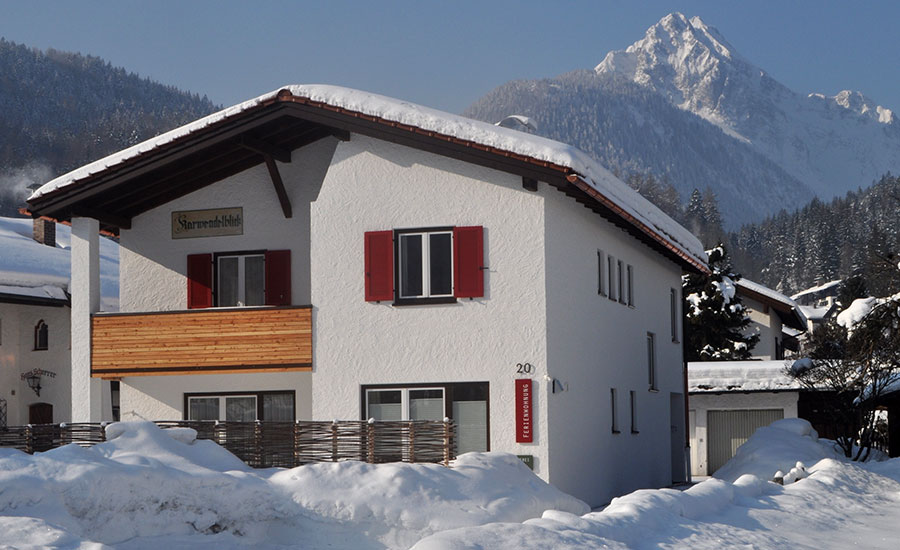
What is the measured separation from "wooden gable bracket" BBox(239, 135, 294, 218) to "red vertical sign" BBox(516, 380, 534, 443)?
6196 millimetres

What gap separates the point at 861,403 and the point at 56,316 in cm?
2240

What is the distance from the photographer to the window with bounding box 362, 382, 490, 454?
2122 centimetres

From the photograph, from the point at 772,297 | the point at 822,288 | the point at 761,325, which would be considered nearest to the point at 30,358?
the point at 772,297

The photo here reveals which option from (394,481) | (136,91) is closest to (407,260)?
(394,481)

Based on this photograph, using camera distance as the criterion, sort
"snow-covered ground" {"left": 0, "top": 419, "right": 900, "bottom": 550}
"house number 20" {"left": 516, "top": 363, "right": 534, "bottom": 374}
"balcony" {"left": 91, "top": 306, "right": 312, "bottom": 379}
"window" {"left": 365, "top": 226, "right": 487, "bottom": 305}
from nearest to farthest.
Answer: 1. "snow-covered ground" {"left": 0, "top": 419, "right": 900, "bottom": 550}
2. "house number 20" {"left": 516, "top": 363, "right": 534, "bottom": 374}
3. "window" {"left": 365, "top": 226, "right": 487, "bottom": 305}
4. "balcony" {"left": 91, "top": 306, "right": 312, "bottom": 379}

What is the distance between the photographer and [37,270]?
36688mm

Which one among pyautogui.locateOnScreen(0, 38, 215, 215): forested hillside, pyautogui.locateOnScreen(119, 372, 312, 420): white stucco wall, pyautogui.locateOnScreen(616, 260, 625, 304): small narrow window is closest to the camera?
pyautogui.locateOnScreen(119, 372, 312, 420): white stucco wall

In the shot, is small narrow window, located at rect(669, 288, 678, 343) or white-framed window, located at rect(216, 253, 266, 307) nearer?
white-framed window, located at rect(216, 253, 266, 307)

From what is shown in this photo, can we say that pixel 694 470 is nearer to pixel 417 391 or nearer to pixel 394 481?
pixel 417 391

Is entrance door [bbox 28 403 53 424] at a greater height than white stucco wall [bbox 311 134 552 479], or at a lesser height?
lesser

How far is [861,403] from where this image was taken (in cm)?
2777

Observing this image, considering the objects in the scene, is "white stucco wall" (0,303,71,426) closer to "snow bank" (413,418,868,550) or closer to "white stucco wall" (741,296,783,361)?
"snow bank" (413,418,868,550)

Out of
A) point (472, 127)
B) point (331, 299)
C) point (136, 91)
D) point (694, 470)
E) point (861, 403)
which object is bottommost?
point (694, 470)

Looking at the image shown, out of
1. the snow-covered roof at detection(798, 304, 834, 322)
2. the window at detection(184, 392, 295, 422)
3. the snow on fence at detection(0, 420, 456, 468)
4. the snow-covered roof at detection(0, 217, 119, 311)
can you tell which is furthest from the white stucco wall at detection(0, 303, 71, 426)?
the snow-covered roof at detection(798, 304, 834, 322)
